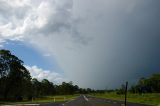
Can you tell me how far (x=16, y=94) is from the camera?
323ft

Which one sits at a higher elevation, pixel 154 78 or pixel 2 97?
pixel 154 78

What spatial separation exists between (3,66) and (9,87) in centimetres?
649

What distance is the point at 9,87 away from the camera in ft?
311

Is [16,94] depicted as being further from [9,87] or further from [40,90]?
[40,90]

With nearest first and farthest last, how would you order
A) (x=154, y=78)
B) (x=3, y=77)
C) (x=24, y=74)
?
(x=3, y=77) < (x=24, y=74) < (x=154, y=78)

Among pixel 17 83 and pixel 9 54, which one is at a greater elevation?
pixel 9 54

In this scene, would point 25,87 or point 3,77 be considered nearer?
point 3,77

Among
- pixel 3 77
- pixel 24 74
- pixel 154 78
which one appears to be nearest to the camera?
pixel 3 77

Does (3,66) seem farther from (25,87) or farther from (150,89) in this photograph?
(150,89)

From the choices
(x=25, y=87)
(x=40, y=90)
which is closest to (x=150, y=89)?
(x=40, y=90)

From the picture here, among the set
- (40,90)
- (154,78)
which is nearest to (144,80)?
(154,78)

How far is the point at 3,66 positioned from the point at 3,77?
326 centimetres

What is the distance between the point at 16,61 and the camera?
9800 centimetres

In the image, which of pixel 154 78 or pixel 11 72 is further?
pixel 154 78
